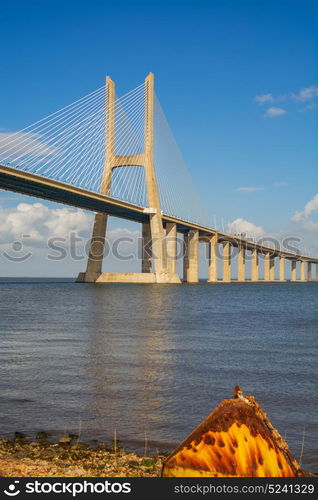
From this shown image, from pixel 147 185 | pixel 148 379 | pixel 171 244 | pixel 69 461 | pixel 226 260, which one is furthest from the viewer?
pixel 226 260

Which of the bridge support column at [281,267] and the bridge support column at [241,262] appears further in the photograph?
the bridge support column at [281,267]

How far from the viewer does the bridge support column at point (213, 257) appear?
11078 cm

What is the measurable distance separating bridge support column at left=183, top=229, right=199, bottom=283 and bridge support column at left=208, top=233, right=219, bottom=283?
4.56 metres

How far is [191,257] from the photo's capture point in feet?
350

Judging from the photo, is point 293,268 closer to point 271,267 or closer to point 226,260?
point 271,267

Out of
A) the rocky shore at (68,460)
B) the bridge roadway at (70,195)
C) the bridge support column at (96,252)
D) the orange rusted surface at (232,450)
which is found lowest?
the rocky shore at (68,460)

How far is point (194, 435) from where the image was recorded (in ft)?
7.66

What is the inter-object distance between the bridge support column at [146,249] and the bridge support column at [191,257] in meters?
12.3

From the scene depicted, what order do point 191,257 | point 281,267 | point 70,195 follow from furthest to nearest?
point 281,267 → point 191,257 → point 70,195

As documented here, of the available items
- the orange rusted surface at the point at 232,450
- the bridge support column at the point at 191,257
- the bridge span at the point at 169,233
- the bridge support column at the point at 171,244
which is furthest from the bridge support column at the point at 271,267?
the orange rusted surface at the point at 232,450

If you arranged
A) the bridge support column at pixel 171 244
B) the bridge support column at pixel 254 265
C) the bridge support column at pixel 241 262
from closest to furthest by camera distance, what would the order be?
the bridge support column at pixel 171 244 → the bridge support column at pixel 241 262 → the bridge support column at pixel 254 265

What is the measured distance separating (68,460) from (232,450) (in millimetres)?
5379

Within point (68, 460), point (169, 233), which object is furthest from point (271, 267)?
point (68, 460)

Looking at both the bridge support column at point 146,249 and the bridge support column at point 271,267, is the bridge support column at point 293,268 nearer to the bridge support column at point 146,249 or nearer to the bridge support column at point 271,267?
the bridge support column at point 271,267
